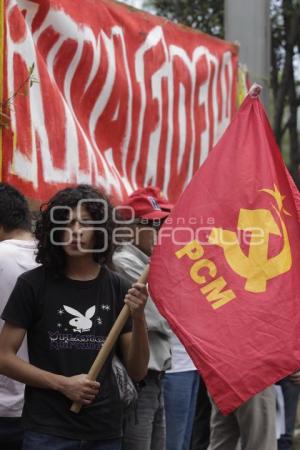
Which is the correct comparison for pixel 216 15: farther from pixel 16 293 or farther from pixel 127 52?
pixel 16 293

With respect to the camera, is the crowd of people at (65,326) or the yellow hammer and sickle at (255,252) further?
the yellow hammer and sickle at (255,252)

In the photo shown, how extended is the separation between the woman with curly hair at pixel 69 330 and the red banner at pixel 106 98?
3.18 feet

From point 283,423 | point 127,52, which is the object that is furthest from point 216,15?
point 283,423

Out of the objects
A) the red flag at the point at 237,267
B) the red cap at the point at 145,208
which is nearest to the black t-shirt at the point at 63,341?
the red flag at the point at 237,267

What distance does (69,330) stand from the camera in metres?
3.33

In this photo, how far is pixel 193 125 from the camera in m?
6.34

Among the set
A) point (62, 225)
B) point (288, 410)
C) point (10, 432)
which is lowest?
point (288, 410)

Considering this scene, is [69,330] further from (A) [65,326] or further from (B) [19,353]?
(B) [19,353]

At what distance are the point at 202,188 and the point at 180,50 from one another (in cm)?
268

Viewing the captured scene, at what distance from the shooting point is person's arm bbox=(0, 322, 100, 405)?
3.24 meters

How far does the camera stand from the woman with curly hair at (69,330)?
328cm

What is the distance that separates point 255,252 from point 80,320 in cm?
71

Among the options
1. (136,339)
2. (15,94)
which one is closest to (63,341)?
(136,339)

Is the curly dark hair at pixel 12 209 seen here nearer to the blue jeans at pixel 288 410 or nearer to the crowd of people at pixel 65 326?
the crowd of people at pixel 65 326
